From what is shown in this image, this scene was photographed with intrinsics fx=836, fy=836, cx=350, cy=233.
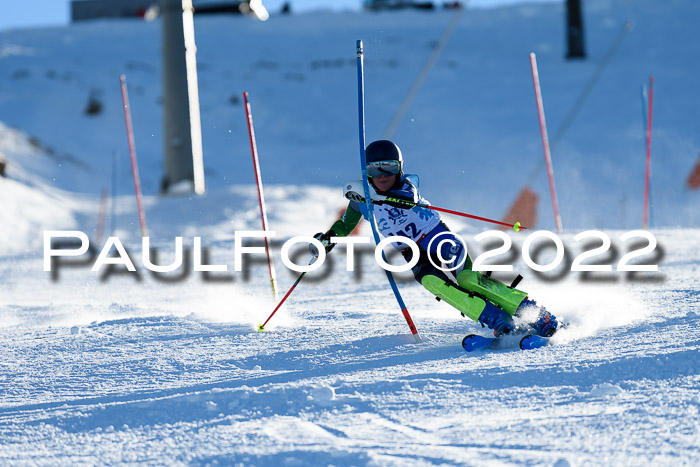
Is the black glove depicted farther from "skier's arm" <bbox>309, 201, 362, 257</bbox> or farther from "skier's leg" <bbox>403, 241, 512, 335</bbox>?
"skier's leg" <bbox>403, 241, 512, 335</bbox>

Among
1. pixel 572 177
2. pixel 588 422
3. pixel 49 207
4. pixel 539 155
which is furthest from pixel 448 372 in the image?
pixel 539 155

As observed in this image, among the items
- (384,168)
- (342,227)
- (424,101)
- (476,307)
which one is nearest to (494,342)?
(476,307)

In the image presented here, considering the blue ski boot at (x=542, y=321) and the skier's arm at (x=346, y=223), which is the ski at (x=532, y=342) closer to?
the blue ski boot at (x=542, y=321)

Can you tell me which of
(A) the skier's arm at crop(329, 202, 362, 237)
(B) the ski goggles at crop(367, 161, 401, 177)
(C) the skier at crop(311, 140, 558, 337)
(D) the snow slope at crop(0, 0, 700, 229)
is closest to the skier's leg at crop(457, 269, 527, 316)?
(C) the skier at crop(311, 140, 558, 337)

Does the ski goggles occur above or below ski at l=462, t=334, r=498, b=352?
above

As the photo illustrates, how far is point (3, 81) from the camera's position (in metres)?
17.5

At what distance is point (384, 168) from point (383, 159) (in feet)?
0.15

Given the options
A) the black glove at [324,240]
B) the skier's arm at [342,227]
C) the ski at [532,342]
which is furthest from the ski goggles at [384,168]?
the ski at [532,342]

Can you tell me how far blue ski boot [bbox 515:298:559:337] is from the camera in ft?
12.7

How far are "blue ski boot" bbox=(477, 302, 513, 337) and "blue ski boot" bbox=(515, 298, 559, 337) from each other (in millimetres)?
68

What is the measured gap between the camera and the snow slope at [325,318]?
2.57 meters

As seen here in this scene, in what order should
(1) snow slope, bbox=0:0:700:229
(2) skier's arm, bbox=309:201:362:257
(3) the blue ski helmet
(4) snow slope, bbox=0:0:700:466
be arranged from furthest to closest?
(1) snow slope, bbox=0:0:700:229, (2) skier's arm, bbox=309:201:362:257, (3) the blue ski helmet, (4) snow slope, bbox=0:0:700:466

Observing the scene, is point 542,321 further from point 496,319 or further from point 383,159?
point 383,159

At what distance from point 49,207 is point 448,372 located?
8741mm
